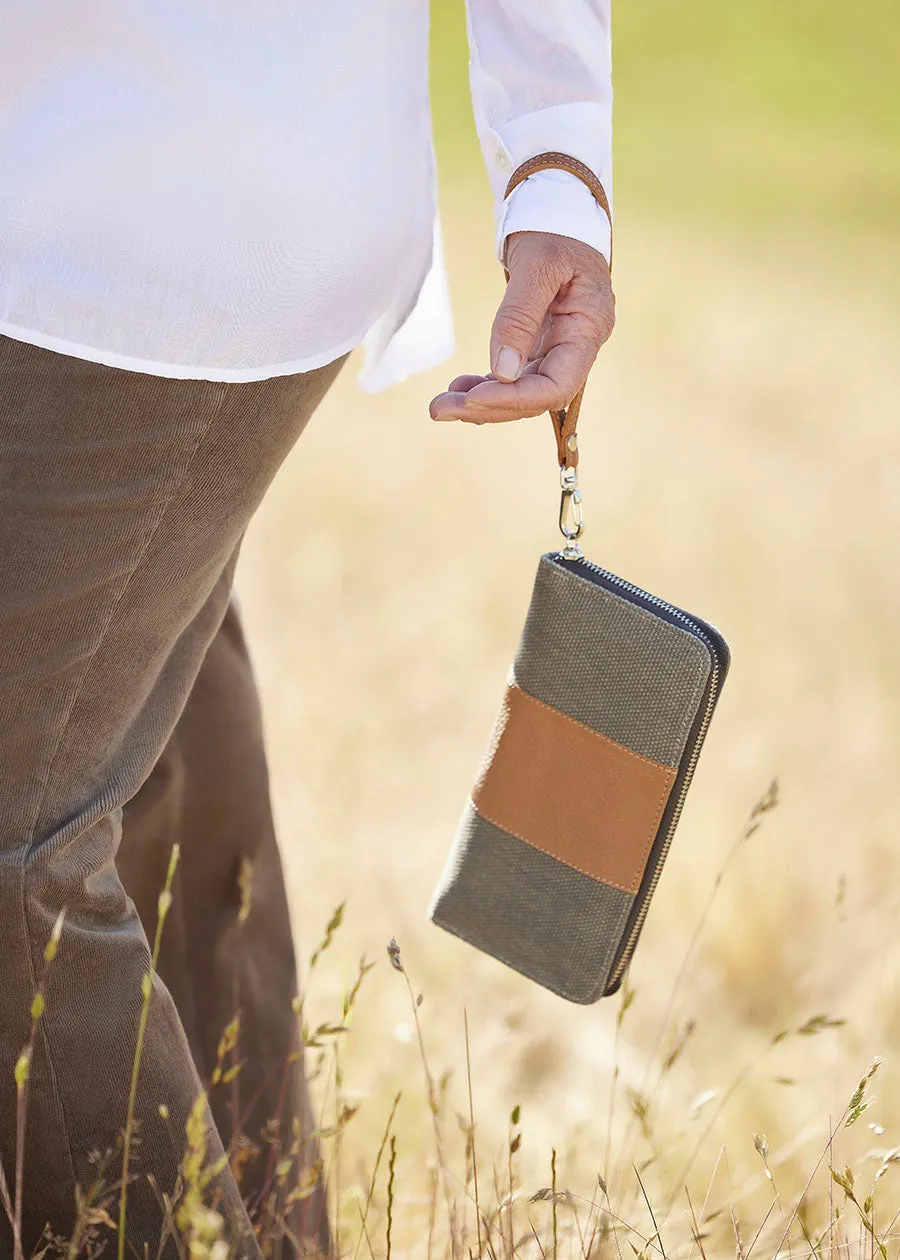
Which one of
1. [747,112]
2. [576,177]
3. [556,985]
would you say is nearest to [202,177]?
[576,177]

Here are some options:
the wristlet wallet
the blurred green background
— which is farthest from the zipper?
the blurred green background

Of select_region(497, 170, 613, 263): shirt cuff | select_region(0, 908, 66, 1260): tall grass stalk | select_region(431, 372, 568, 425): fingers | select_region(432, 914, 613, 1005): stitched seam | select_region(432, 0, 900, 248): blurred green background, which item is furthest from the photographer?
select_region(432, 0, 900, 248): blurred green background

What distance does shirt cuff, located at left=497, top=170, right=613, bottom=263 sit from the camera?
4.55ft

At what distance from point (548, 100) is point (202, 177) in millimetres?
437

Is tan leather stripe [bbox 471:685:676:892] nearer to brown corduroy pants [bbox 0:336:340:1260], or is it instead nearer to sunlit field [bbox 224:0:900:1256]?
sunlit field [bbox 224:0:900:1256]

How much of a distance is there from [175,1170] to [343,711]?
281cm

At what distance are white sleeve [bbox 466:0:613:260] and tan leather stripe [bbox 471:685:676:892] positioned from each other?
499 mm

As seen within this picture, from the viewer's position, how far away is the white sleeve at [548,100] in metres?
1.40

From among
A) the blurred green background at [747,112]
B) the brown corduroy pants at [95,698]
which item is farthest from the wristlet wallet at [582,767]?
the blurred green background at [747,112]

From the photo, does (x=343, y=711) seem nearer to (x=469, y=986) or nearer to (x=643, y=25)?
(x=469, y=986)

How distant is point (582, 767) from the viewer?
4.87 ft

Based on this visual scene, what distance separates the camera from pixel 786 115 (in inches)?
555

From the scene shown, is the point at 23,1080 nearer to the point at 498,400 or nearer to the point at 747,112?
the point at 498,400

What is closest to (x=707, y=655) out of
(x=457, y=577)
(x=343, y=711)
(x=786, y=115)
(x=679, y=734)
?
(x=679, y=734)
